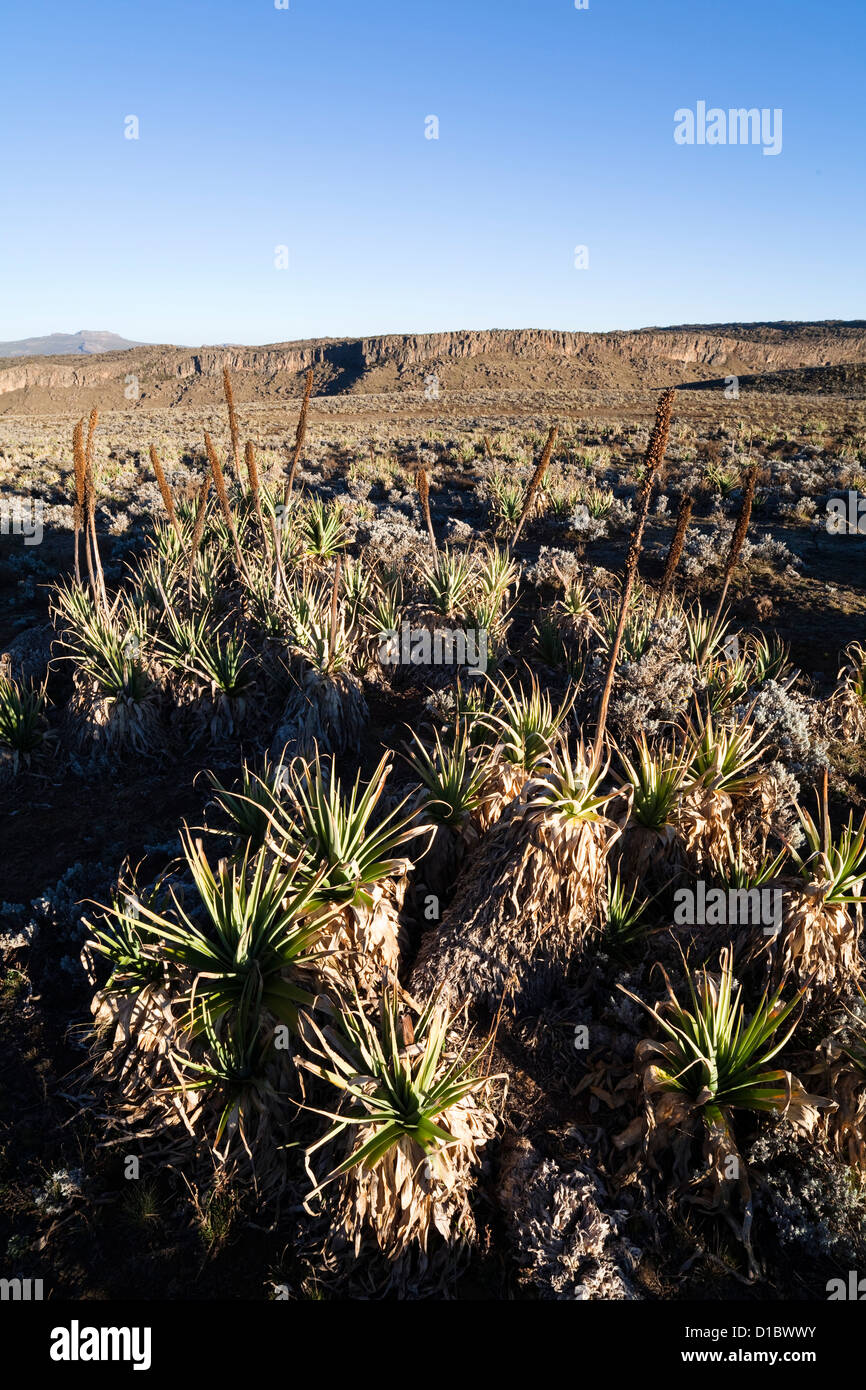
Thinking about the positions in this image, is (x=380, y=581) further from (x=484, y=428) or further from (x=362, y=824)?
(x=484, y=428)

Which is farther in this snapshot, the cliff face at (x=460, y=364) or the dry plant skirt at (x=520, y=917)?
the cliff face at (x=460, y=364)

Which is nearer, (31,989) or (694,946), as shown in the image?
(694,946)

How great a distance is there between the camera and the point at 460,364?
2653 inches

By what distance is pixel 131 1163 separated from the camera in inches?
140

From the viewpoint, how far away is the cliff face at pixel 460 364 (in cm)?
6700

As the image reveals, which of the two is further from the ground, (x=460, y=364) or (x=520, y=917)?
(x=460, y=364)

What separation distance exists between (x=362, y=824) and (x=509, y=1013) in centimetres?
143

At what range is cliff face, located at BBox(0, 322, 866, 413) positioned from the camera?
2638 inches

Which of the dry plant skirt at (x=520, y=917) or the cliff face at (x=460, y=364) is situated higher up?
the cliff face at (x=460, y=364)

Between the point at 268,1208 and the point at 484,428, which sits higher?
the point at 484,428

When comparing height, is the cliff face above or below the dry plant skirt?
above

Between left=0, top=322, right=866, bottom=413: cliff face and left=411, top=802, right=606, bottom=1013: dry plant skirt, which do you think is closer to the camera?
left=411, top=802, right=606, bottom=1013: dry plant skirt

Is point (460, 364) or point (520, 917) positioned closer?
point (520, 917)
